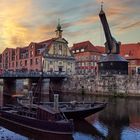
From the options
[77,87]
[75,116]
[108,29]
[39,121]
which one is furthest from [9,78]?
[39,121]

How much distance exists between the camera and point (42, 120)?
3072 cm

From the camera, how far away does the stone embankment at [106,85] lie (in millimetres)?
67688

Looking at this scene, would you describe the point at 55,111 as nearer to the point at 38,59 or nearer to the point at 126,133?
the point at 126,133

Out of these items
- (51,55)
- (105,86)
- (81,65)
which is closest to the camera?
(105,86)

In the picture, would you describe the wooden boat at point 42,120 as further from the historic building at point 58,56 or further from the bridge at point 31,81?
the historic building at point 58,56

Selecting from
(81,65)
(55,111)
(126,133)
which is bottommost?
(126,133)

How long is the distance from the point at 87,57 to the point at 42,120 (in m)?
83.8

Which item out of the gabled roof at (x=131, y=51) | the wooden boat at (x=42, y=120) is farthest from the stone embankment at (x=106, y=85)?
the wooden boat at (x=42, y=120)

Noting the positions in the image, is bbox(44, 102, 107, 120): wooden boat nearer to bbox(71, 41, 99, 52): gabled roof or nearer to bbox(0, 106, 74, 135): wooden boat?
bbox(0, 106, 74, 135): wooden boat

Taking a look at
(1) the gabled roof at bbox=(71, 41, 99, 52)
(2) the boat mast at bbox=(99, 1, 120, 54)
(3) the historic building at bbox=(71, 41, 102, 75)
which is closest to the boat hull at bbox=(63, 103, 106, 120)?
(2) the boat mast at bbox=(99, 1, 120, 54)

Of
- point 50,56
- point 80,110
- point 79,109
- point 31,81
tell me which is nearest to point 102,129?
point 80,110

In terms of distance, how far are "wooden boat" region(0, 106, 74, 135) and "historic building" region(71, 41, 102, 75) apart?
3031 inches

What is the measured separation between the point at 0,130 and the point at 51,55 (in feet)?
205

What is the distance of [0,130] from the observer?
107 feet
